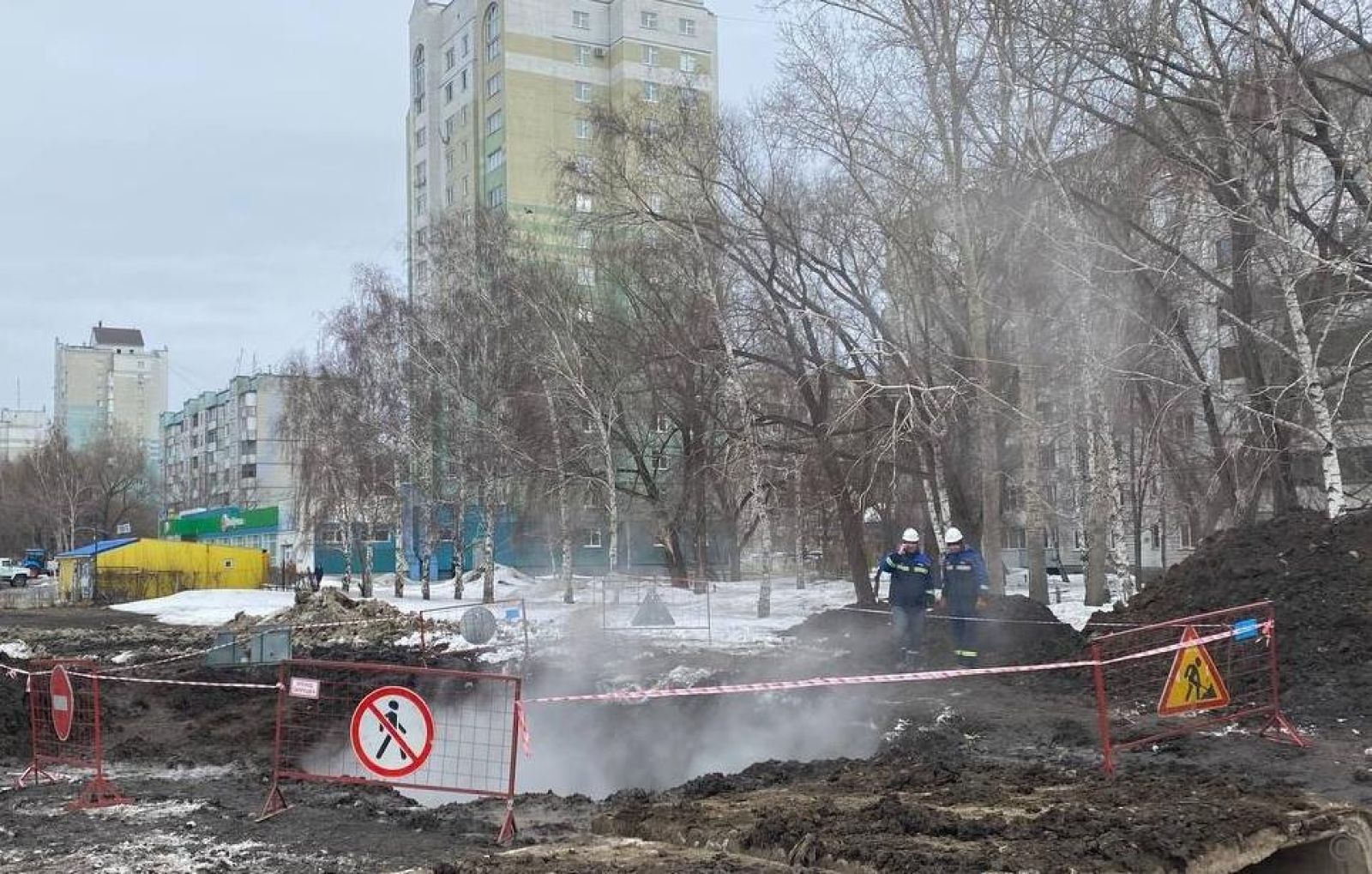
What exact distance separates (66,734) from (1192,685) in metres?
9.24

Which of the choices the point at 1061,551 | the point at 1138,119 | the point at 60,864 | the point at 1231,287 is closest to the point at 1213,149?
the point at 1138,119

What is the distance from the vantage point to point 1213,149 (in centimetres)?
1647

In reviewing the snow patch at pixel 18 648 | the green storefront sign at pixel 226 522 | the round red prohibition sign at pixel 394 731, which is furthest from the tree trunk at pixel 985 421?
the green storefront sign at pixel 226 522

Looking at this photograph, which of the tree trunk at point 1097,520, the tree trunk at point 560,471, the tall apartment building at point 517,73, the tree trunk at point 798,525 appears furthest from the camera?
the tall apartment building at point 517,73

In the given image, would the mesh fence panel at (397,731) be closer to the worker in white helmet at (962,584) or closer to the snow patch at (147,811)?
the snow patch at (147,811)

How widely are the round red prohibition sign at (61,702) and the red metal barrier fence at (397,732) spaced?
1767 mm

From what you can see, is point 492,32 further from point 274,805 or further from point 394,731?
point 394,731

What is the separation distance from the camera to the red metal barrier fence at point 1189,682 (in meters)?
8.69

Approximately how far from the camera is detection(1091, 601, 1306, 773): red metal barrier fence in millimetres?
8688

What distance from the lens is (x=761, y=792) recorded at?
26.5 feet

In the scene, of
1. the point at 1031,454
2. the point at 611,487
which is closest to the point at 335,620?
the point at 611,487

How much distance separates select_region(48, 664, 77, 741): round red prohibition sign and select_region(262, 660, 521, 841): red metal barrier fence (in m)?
1.77

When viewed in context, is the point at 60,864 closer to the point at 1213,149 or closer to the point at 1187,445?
the point at 1213,149

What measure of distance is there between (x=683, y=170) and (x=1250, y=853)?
19200 millimetres
